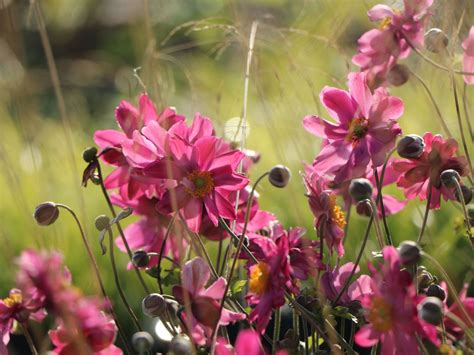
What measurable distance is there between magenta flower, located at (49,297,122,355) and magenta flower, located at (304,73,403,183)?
201 mm

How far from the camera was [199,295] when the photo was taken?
24.8 inches

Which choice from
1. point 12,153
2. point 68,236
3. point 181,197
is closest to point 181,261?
point 181,197

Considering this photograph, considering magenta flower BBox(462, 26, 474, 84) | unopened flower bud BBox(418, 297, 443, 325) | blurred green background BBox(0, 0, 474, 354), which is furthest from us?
blurred green background BBox(0, 0, 474, 354)

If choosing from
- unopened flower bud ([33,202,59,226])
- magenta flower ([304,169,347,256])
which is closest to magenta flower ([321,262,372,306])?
magenta flower ([304,169,347,256])

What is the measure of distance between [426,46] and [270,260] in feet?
0.90

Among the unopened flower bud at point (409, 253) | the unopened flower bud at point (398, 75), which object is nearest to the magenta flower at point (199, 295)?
the unopened flower bud at point (409, 253)

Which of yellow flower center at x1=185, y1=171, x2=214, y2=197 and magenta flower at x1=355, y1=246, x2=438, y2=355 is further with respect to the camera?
yellow flower center at x1=185, y1=171, x2=214, y2=197

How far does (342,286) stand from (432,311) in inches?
7.4

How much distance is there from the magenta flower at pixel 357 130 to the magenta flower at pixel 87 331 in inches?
7.9

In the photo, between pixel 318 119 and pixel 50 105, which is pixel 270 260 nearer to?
pixel 318 119

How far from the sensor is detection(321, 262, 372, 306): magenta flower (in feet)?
2.27

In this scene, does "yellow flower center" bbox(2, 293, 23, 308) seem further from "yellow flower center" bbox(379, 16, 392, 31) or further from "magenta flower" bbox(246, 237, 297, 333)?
"yellow flower center" bbox(379, 16, 392, 31)

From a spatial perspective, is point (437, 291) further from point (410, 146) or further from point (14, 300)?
point (14, 300)

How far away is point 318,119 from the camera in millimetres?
743
